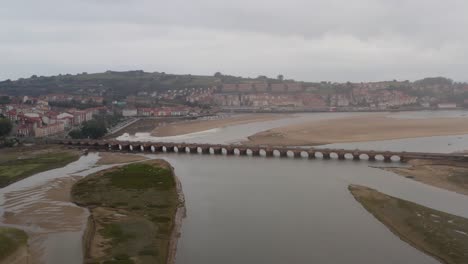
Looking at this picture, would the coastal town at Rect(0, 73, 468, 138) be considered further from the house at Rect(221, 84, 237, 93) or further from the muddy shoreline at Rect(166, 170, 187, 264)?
the muddy shoreline at Rect(166, 170, 187, 264)

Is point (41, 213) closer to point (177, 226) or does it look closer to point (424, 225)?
point (177, 226)

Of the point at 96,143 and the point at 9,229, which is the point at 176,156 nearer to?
the point at 96,143

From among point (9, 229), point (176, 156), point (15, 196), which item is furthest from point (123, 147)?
point (9, 229)

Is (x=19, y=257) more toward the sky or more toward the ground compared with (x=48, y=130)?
more toward the ground

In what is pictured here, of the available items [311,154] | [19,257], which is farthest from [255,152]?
[19,257]

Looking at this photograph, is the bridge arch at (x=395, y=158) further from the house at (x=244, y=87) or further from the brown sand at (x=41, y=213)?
the house at (x=244, y=87)

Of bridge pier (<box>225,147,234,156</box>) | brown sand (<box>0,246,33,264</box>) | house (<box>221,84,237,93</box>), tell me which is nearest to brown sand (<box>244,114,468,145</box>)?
bridge pier (<box>225,147,234,156</box>)
